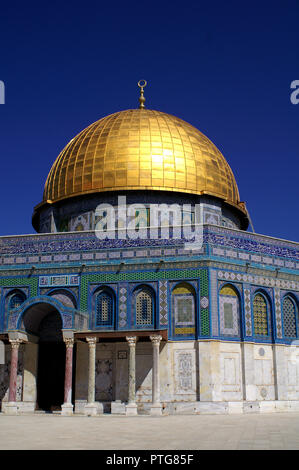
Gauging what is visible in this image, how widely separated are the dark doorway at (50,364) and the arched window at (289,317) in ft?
27.0

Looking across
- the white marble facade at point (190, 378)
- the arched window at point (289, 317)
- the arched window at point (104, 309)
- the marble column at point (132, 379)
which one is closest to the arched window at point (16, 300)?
the white marble facade at point (190, 378)

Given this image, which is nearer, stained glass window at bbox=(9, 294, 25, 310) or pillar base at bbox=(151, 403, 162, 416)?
pillar base at bbox=(151, 403, 162, 416)

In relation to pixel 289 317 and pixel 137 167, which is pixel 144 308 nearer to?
pixel 289 317

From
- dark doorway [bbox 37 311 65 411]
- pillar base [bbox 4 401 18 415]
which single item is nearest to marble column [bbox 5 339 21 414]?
pillar base [bbox 4 401 18 415]

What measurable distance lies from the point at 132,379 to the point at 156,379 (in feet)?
2.52

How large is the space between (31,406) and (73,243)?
588 centimetres

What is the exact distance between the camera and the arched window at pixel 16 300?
68.4ft

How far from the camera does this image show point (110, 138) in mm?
24797

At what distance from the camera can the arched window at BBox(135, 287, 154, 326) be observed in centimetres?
1970

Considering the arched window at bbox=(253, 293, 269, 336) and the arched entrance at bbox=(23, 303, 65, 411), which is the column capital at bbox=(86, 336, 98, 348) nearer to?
the arched entrance at bbox=(23, 303, 65, 411)

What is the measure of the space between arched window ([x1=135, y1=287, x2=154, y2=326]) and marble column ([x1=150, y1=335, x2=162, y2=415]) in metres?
1.33

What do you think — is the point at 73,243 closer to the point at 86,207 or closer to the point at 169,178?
the point at 86,207

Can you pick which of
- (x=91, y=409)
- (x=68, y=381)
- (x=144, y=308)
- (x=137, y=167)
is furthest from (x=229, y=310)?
(x=137, y=167)

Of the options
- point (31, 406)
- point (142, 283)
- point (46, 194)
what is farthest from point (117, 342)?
point (46, 194)
